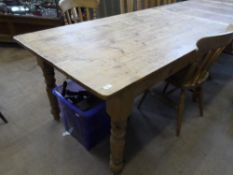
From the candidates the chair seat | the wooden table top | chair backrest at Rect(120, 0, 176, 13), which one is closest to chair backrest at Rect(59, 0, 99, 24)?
the wooden table top

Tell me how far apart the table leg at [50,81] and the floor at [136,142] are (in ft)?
0.40

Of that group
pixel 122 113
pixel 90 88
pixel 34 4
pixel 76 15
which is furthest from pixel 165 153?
pixel 34 4

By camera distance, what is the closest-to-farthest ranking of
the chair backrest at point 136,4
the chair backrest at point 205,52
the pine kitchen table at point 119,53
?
the pine kitchen table at point 119,53 < the chair backrest at point 205,52 < the chair backrest at point 136,4

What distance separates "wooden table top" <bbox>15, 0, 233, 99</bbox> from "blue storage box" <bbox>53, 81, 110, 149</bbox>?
383mm

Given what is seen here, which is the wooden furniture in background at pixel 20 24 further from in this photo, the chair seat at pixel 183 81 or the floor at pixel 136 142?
the chair seat at pixel 183 81

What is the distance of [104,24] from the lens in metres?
1.67

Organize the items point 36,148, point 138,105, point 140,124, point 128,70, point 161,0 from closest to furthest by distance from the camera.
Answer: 1. point 128,70
2. point 36,148
3. point 140,124
4. point 138,105
5. point 161,0

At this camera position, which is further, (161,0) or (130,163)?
(161,0)

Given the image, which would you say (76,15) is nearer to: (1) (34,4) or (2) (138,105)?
(2) (138,105)

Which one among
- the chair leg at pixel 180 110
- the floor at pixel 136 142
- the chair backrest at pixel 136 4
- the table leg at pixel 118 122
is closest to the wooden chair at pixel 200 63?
the chair leg at pixel 180 110

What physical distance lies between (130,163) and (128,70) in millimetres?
796

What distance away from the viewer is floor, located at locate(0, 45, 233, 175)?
1.44 m

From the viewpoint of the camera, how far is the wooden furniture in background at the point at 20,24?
2970mm

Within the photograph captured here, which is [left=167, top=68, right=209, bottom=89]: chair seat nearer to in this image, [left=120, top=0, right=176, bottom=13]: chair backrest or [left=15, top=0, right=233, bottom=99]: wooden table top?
[left=15, top=0, right=233, bottom=99]: wooden table top
